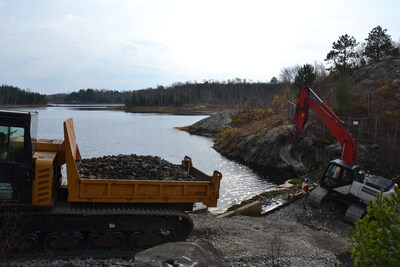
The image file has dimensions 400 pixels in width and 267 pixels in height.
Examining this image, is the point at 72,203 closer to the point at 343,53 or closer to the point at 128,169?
the point at 128,169

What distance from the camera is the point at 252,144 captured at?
116ft

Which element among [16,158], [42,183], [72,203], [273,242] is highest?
[16,158]

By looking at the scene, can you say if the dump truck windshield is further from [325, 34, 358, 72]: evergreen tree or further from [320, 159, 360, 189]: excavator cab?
[325, 34, 358, 72]: evergreen tree

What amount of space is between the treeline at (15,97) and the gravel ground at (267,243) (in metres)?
123

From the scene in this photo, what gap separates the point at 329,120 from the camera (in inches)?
667

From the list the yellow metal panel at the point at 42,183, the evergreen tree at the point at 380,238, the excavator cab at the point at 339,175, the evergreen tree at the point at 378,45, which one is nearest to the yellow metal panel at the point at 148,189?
the yellow metal panel at the point at 42,183

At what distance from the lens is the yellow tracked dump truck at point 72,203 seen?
7.59 metres

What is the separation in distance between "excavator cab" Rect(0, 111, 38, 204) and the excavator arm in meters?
12.7

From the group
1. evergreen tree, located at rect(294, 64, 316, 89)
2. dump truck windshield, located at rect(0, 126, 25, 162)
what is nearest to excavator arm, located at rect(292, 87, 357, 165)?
dump truck windshield, located at rect(0, 126, 25, 162)

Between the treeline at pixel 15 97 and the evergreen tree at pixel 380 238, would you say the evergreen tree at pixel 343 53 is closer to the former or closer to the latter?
the evergreen tree at pixel 380 238

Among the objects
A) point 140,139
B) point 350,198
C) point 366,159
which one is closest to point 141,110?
point 140,139

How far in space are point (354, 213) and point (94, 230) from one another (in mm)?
9470

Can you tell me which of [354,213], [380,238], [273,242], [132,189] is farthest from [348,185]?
[380,238]

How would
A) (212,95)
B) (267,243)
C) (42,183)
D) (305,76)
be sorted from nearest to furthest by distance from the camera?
(42,183) → (267,243) → (305,76) → (212,95)
